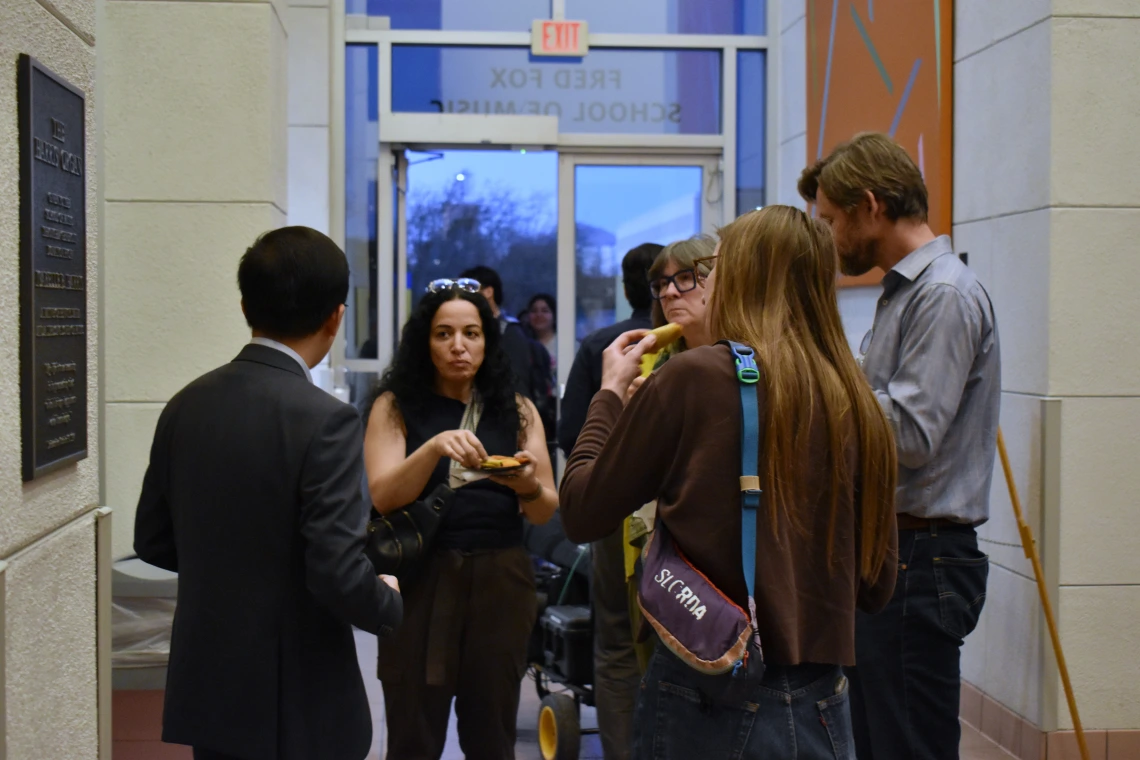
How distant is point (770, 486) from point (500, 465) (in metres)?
1.30

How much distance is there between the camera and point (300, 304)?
90.4 inches

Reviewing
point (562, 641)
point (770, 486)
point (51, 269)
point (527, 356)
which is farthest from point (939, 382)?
point (527, 356)

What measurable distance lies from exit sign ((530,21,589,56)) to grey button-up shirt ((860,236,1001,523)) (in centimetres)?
590

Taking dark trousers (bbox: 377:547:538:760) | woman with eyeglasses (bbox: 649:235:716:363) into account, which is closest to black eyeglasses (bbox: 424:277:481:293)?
woman with eyeglasses (bbox: 649:235:716:363)

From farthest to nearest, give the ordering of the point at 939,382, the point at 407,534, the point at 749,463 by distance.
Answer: the point at 407,534
the point at 939,382
the point at 749,463

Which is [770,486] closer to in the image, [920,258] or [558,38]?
[920,258]

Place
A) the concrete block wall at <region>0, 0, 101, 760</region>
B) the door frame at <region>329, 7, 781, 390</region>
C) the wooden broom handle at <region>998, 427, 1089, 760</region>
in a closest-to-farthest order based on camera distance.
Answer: the concrete block wall at <region>0, 0, 101, 760</region> < the wooden broom handle at <region>998, 427, 1089, 760</region> < the door frame at <region>329, 7, 781, 390</region>

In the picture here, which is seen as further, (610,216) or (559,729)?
(610,216)

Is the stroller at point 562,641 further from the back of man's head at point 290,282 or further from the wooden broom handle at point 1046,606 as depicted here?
the back of man's head at point 290,282

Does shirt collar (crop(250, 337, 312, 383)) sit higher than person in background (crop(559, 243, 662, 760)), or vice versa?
shirt collar (crop(250, 337, 312, 383))

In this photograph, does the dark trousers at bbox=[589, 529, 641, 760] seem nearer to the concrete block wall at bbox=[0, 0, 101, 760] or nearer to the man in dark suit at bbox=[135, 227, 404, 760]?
the man in dark suit at bbox=[135, 227, 404, 760]

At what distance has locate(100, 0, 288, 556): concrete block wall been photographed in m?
4.54

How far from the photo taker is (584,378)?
430 cm

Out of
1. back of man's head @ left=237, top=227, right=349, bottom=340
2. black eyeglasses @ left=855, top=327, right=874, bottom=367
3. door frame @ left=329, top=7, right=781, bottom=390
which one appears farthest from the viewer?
door frame @ left=329, top=7, right=781, bottom=390
